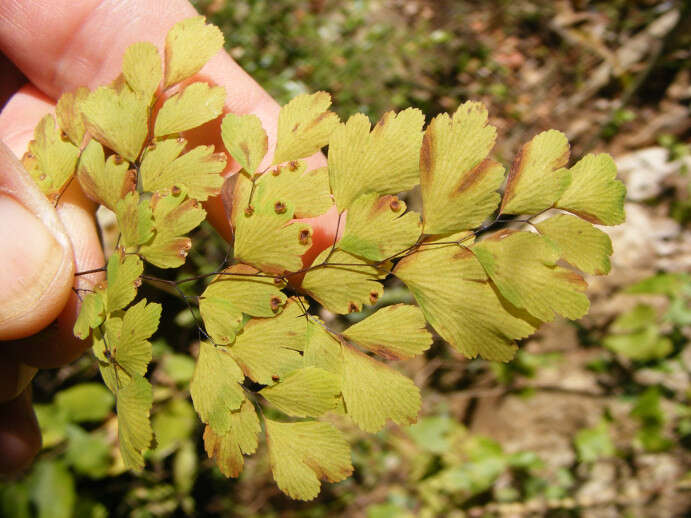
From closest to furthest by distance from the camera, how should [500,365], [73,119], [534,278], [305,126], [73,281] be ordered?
1. [534,278]
2. [305,126]
3. [73,119]
4. [73,281]
5. [500,365]

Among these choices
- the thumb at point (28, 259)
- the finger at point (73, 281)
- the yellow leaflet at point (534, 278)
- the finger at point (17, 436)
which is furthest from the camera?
the finger at point (17, 436)

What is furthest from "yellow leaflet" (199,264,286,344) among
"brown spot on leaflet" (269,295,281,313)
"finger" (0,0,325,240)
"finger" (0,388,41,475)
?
"finger" (0,388,41,475)

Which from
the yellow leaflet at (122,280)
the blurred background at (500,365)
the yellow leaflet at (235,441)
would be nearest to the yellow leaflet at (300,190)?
the yellow leaflet at (122,280)

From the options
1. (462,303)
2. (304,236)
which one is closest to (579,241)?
(462,303)

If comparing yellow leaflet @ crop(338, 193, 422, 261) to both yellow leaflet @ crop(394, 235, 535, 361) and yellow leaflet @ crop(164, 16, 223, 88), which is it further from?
yellow leaflet @ crop(164, 16, 223, 88)

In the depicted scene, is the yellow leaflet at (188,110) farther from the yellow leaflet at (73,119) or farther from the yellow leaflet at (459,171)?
the yellow leaflet at (459,171)

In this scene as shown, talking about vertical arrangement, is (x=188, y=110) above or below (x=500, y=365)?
above

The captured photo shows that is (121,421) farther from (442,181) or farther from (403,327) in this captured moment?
(442,181)

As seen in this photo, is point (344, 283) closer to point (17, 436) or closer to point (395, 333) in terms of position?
point (395, 333)

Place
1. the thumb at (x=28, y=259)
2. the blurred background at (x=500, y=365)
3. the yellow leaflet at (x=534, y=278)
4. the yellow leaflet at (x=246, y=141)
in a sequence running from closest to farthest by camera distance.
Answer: the yellow leaflet at (x=534, y=278)
the yellow leaflet at (x=246, y=141)
the thumb at (x=28, y=259)
the blurred background at (x=500, y=365)
